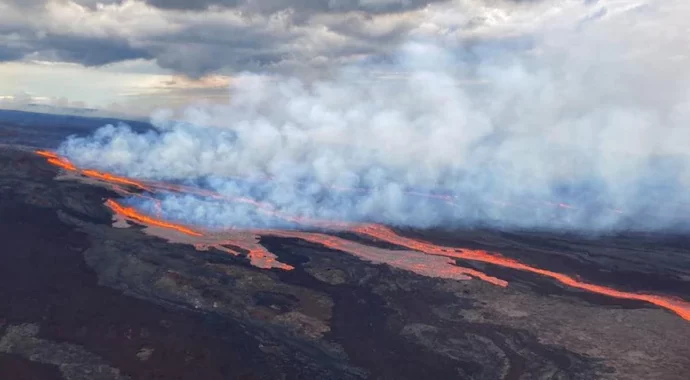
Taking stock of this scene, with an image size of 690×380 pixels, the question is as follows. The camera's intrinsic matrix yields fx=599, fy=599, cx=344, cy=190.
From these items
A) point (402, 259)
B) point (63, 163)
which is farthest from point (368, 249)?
point (63, 163)

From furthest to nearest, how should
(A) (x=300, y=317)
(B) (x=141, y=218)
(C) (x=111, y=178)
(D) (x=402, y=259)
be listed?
(C) (x=111, y=178) → (B) (x=141, y=218) → (D) (x=402, y=259) → (A) (x=300, y=317)

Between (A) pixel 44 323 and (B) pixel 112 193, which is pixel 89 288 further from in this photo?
(B) pixel 112 193

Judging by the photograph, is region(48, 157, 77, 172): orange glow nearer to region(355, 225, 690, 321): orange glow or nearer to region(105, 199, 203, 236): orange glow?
region(105, 199, 203, 236): orange glow

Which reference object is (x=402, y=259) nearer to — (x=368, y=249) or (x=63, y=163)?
(x=368, y=249)

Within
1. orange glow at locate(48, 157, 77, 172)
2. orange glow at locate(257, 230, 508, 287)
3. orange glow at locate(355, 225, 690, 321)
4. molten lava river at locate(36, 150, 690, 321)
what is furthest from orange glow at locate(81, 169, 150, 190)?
orange glow at locate(355, 225, 690, 321)

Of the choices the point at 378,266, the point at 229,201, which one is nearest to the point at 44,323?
the point at 378,266

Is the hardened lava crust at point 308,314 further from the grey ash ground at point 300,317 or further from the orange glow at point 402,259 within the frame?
the orange glow at point 402,259

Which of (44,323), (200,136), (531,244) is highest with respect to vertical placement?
(200,136)
